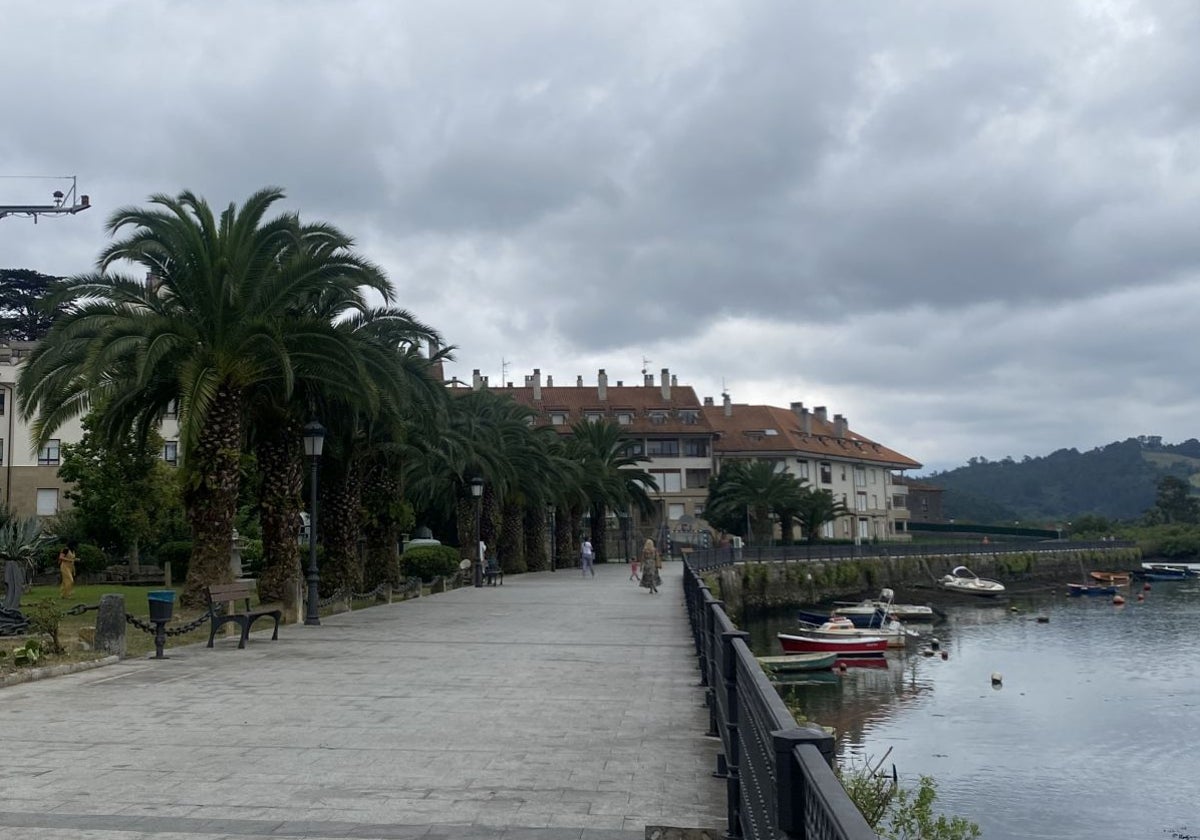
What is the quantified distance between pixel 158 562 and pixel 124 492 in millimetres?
7072

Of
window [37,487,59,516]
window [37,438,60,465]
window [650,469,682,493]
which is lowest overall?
window [37,487,59,516]

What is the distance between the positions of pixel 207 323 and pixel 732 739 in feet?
56.5

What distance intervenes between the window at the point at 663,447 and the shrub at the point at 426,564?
59.3 meters

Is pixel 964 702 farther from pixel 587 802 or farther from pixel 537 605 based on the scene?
pixel 587 802

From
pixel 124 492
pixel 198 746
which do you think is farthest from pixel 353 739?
pixel 124 492

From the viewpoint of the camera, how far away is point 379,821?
681cm

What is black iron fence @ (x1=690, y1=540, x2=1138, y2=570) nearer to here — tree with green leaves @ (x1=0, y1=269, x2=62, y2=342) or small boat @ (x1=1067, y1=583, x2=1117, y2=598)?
small boat @ (x1=1067, y1=583, x2=1117, y2=598)

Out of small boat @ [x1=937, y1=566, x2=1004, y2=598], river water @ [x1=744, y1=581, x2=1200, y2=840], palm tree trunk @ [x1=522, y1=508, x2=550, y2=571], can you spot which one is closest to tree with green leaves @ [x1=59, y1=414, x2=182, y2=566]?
palm tree trunk @ [x1=522, y1=508, x2=550, y2=571]

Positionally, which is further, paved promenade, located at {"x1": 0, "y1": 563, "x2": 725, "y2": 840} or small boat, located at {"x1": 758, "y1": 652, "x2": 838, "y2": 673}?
small boat, located at {"x1": 758, "y1": 652, "x2": 838, "y2": 673}

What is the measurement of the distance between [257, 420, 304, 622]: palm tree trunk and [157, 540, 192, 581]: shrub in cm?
2118

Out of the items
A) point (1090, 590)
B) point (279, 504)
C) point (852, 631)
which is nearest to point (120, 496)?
point (279, 504)

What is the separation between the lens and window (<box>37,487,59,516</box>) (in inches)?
2601

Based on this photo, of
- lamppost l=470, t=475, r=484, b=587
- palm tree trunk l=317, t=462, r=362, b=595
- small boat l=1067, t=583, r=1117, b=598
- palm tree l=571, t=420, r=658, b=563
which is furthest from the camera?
small boat l=1067, t=583, r=1117, b=598

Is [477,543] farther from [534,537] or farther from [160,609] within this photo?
[160,609]
